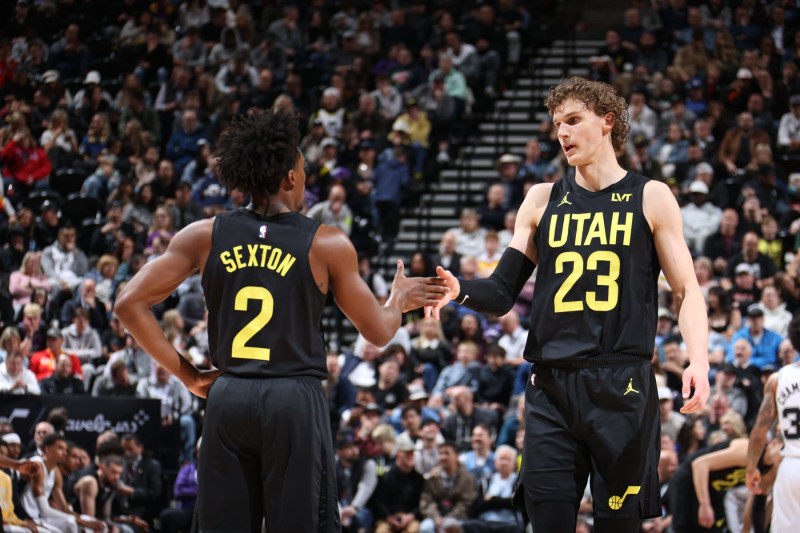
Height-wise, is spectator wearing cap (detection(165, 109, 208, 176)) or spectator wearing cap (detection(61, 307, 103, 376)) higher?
spectator wearing cap (detection(165, 109, 208, 176))

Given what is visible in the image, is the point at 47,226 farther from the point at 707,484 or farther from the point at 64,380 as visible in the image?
the point at 707,484

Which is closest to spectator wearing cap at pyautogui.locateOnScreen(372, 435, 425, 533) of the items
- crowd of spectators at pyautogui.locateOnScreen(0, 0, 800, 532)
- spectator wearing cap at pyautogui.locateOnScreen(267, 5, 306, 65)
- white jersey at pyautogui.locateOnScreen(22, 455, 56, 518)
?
crowd of spectators at pyautogui.locateOnScreen(0, 0, 800, 532)

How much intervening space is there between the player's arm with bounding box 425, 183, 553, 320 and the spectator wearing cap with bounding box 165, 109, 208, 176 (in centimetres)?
1308

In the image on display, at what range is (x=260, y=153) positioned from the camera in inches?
175

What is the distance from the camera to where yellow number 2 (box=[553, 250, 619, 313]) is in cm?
463

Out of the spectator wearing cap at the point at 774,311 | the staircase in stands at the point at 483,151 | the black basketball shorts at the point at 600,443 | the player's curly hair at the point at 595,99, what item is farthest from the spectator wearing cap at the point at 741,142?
the black basketball shorts at the point at 600,443

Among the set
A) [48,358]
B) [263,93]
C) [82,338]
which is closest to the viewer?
[48,358]

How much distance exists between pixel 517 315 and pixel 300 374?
29.0ft

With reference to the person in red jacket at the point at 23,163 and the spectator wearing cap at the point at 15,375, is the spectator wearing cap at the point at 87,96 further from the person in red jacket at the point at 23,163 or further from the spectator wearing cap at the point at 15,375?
the spectator wearing cap at the point at 15,375

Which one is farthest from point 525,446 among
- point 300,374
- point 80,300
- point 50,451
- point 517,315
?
point 80,300

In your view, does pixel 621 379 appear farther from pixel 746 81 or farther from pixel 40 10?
pixel 40 10

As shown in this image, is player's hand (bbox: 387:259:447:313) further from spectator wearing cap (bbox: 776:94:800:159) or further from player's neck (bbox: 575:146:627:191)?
spectator wearing cap (bbox: 776:94:800:159)

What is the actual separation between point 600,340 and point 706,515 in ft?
16.8

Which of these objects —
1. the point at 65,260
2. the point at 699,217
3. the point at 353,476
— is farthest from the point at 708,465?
the point at 65,260
